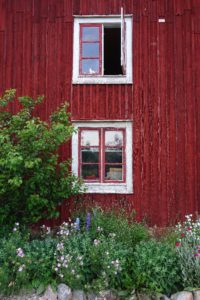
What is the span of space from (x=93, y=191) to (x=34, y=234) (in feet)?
5.82

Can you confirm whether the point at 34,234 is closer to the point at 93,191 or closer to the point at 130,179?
the point at 93,191

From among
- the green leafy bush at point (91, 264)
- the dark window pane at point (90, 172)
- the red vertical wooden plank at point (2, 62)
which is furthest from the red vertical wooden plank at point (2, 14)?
the green leafy bush at point (91, 264)

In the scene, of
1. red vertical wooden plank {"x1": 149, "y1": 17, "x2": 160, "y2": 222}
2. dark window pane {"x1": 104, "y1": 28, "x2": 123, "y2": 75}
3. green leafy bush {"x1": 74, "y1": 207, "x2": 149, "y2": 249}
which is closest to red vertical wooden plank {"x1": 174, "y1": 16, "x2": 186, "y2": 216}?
red vertical wooden plank {"x1": 149, "y1": 17, "x2": 160, "y2": 222}

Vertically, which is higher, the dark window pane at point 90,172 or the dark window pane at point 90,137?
the dark window pane at point 90,137

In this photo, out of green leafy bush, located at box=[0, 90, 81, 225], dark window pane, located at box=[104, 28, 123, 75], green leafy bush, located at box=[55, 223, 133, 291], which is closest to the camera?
green leafy bush, located at box=[55, 223, 133, 291]

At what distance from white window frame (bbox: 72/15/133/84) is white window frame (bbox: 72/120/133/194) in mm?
1071

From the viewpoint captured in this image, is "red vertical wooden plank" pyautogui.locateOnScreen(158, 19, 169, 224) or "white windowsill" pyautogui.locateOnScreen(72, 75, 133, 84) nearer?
"red vertical wooden plank" pyautogui.locateOnScreen(158, 19, 169, 224)

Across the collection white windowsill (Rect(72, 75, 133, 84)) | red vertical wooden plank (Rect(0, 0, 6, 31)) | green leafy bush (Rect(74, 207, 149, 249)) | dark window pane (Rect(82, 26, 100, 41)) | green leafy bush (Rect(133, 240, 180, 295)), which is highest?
red vertical wooden plank (Rect(0, 0, 6, 31))

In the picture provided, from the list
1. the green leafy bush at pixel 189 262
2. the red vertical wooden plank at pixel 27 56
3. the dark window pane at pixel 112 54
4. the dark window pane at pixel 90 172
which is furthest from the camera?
the dark window pane at pixel 112 54

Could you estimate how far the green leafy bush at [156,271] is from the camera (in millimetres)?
6562

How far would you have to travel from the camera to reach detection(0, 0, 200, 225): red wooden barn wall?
31.6ft

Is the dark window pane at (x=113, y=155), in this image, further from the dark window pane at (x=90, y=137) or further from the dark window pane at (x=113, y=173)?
the dark window pane at (x=90, y=137)

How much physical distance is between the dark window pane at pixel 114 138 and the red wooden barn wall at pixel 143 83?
39 cm

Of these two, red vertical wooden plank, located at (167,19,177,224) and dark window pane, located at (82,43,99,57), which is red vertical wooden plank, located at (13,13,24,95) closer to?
dark window pane, located at (82,43,99,57)
